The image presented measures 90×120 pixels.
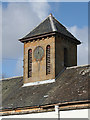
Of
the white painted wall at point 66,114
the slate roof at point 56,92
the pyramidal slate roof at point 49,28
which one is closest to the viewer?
the white painted wall at point 66,114

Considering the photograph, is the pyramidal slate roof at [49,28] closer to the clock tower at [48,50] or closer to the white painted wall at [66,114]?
the clock tower at [48,50]

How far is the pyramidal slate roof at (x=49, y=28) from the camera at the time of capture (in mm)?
31734

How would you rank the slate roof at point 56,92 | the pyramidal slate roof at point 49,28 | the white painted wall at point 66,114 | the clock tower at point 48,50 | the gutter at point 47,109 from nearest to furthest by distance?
1. the white painted wall at point 66,114
2. the gutter at point 47,109
3. the slate roof at point 56,92
4. the clock tower at point 48,50
5. the pyramidal slate roof at point 49,28

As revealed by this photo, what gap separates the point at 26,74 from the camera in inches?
1298

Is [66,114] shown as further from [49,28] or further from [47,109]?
[49,28]

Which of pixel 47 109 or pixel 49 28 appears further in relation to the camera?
pixel 49 28

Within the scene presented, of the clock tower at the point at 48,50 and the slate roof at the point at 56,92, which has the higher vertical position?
the clock tower at the point at 48,50

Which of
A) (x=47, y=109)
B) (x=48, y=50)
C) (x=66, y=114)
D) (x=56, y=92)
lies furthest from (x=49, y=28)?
(x=66, y=114)

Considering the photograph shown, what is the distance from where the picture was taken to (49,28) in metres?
31.9

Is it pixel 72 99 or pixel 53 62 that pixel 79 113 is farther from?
pixel 53 62

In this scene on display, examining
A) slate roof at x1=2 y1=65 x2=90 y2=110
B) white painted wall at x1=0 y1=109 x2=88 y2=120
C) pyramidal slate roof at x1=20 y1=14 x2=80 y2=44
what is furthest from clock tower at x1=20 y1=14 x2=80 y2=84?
white painted wall at x1=0 y1=109 x2=88 y2=120

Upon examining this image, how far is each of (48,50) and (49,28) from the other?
79.1 inches

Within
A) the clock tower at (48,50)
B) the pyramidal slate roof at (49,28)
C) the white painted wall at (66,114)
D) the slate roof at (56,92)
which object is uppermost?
the pyramidal slate roof at (49,28)

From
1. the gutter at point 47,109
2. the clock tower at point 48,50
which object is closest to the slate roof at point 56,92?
the gutter at point 47,109
